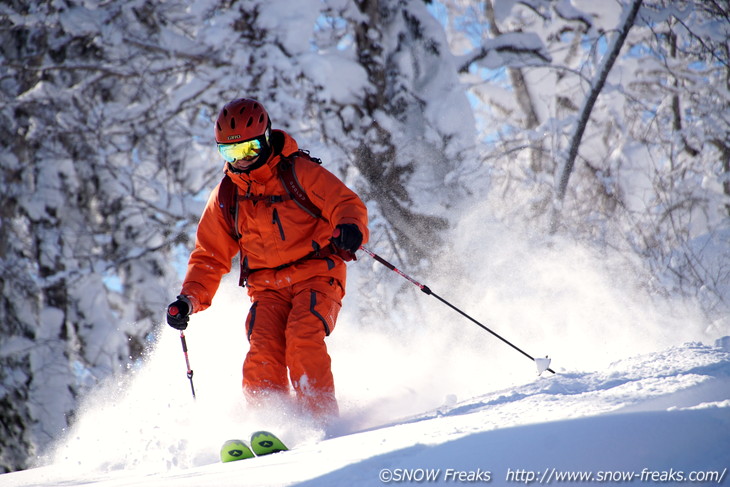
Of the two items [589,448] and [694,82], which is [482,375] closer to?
[589,448]

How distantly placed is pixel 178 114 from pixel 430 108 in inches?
151

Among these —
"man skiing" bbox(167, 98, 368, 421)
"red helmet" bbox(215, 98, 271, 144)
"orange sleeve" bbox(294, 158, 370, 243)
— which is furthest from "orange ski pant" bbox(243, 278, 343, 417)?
"red helmet" bbox(215, 98, 271, 144)

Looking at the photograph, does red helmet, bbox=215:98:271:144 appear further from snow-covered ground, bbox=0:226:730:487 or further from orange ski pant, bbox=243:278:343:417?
snow-covered ground, bbox=0:226:730:487

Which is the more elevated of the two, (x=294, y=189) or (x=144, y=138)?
(x=144, y=138)

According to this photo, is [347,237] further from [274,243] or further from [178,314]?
[178,314]

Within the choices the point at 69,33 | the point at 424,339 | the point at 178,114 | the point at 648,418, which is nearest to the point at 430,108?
the point at 424,339

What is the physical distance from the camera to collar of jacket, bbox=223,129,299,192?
3.69 m

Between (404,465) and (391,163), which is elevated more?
(391,163)

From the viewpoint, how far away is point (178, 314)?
3.57 meters

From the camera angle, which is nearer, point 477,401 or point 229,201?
point 477,401

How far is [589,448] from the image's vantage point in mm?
1780

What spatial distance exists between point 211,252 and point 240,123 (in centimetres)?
92

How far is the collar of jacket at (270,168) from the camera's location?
3686 mm

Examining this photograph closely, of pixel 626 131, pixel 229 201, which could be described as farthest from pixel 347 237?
pixel 626 131
